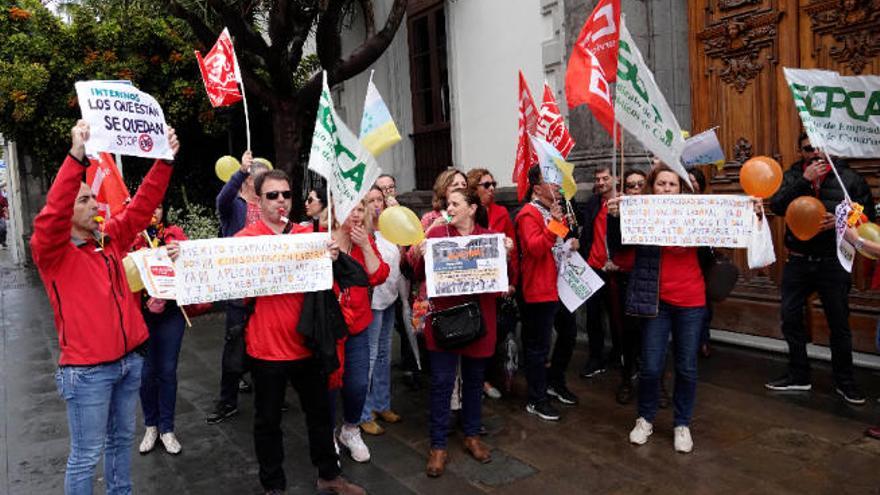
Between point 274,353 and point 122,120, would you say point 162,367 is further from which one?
point 122,120

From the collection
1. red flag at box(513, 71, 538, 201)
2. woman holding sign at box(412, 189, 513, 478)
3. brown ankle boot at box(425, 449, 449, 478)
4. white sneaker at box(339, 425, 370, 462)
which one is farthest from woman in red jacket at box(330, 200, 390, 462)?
red flag at box(513, 71, 538, 201)

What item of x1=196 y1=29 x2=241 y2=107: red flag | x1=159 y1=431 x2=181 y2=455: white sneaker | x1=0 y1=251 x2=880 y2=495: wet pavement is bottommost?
x1=0 y1=251 x2=880 y2=495: wet pavement

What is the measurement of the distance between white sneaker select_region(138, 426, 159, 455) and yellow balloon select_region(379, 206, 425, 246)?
247 cm

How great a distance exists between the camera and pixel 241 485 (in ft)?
14.5

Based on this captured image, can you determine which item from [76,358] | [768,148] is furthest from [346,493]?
[768,148]

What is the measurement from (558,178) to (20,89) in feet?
36.9

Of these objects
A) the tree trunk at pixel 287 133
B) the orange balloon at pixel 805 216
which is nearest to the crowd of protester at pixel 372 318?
the orange balloon at pixel 805 216

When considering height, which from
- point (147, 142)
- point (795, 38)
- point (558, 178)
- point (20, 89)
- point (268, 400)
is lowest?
point (268, 400)

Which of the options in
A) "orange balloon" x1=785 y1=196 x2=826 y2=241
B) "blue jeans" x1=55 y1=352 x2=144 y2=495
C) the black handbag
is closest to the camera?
"blue jeans" x1=55 y1=352 x2=144 y2=495

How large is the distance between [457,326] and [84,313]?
216 centimetres

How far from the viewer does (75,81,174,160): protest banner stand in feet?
11.7

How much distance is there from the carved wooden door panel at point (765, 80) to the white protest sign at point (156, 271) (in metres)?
5.44

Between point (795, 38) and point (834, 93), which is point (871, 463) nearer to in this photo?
point (834, 93)

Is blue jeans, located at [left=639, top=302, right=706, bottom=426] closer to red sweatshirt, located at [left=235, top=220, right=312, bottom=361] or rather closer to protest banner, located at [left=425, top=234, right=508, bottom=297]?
protest banner, located at [left=425, top=234, right=508, bottom=297]
